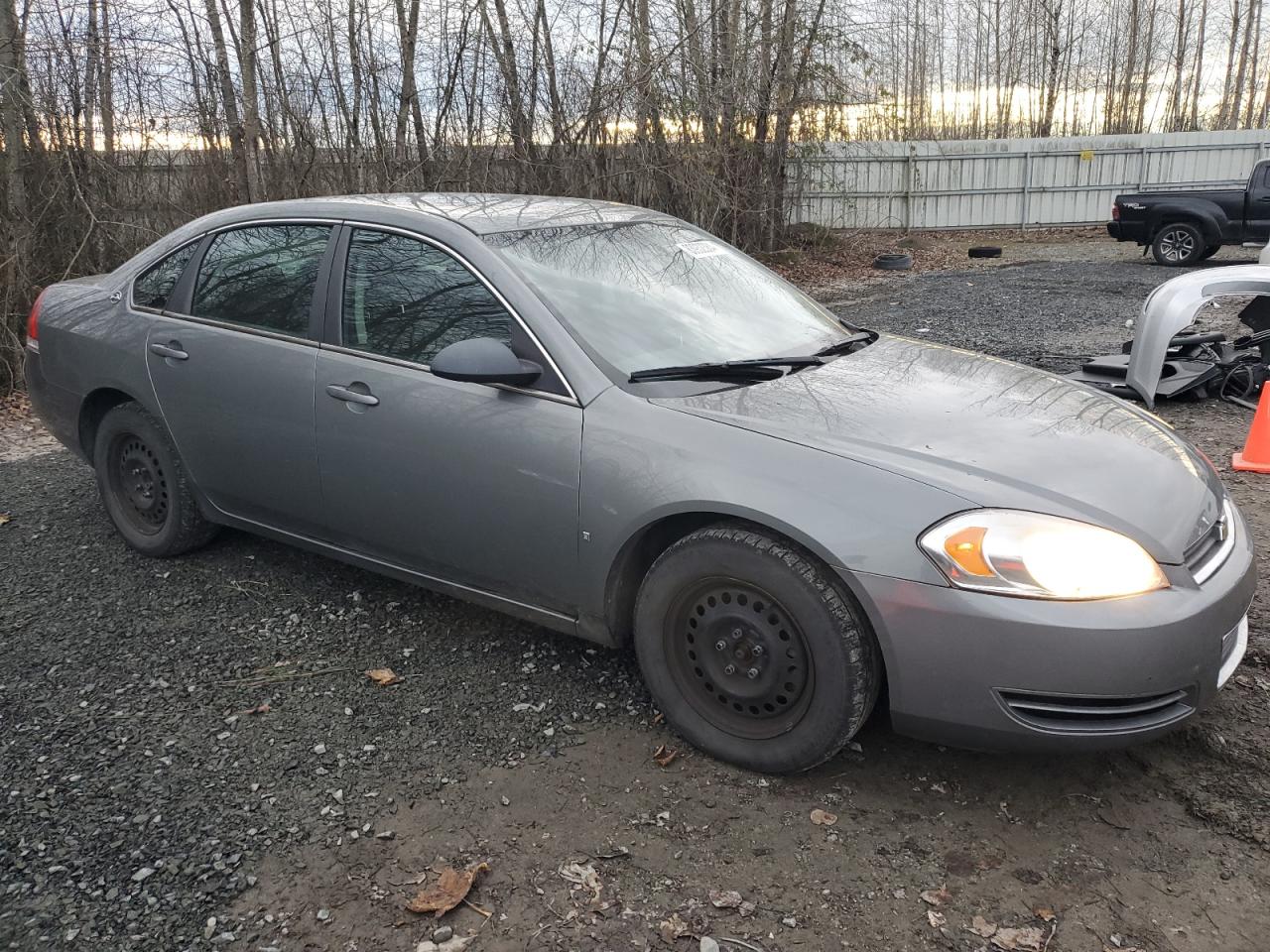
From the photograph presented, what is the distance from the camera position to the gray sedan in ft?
8.36

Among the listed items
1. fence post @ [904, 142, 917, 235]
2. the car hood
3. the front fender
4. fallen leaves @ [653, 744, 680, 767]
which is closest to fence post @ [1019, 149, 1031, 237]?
fence post @ [904, 142, 917, 235]

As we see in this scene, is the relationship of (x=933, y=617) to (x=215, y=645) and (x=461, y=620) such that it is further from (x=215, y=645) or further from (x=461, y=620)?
(x=215, y=645)

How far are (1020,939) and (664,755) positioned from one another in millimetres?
1121

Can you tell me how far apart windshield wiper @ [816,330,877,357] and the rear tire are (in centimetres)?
276

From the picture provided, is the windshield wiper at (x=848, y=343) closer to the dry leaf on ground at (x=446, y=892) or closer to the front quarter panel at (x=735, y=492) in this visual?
the front quarter panel at (x=735, y=492)

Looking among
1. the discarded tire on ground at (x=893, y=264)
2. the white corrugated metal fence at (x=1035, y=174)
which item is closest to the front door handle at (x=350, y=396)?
the discarded tire on ground at (x=893, y=264)

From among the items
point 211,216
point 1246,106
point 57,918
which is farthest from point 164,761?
point 1246,106

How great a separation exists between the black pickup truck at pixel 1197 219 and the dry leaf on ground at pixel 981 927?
16.7 meters

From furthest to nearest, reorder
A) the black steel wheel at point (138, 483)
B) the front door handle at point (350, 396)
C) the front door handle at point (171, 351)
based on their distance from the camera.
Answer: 1. the black steel wheel at point (138, 483)
2. the front door handle at point (171, 351)
3. the front door handle at point (350, 396)

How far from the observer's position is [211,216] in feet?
14.5

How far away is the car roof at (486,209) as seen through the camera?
370 centimetres

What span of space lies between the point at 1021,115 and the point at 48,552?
3460 cm

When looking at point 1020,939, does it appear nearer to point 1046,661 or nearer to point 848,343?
point 1046,661

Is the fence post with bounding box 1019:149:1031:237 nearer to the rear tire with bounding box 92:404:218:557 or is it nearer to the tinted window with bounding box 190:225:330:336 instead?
the tinted window with bounding box 190:225:330:336
